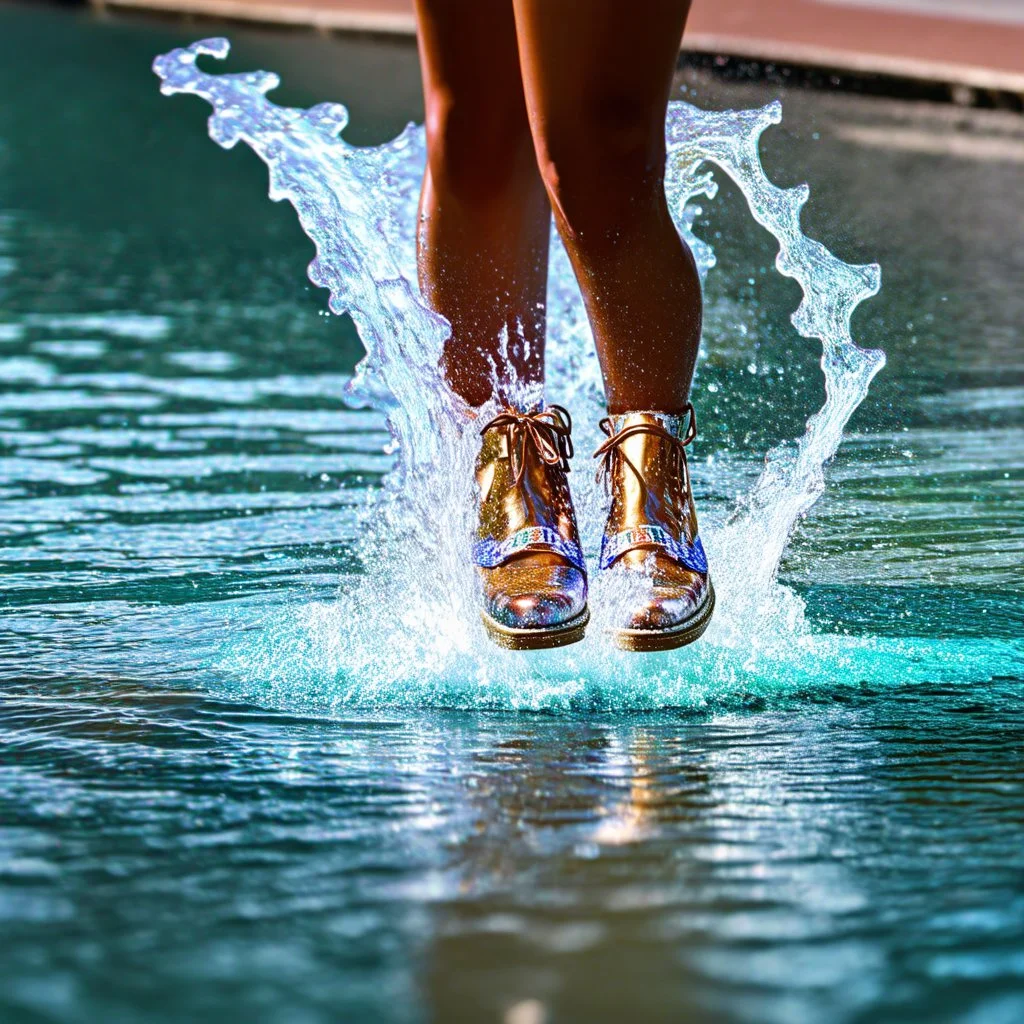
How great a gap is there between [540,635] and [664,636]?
121 mm

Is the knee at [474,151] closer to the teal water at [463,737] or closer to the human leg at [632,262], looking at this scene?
the human leg at [632,262]

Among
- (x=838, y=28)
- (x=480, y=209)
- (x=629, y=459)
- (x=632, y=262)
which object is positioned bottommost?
(x=629, y=459)

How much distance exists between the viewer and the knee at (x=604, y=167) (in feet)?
5.63

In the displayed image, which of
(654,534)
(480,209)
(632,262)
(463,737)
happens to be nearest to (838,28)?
(480,209)

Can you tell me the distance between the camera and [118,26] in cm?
1515

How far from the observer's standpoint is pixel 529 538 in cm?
180

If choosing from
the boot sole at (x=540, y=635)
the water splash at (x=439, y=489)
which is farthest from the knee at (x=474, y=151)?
the boot sole at (x=540, y=635)

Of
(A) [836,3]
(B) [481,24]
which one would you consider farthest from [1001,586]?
(A) [836,3]

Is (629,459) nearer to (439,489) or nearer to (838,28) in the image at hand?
(439,489)

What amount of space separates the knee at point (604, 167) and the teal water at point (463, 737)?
43cm

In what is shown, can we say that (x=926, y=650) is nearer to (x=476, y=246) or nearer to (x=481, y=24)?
(x=476, y=246)

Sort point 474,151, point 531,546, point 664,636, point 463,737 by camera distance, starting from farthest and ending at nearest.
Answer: point 474,151, point 531,546, point 664,636, point 463,737

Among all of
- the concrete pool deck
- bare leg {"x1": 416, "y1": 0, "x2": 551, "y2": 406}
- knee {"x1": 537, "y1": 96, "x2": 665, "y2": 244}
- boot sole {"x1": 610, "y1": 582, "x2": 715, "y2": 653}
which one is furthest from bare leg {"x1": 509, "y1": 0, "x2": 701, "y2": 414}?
the concrete pool deck

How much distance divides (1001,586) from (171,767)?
108 cm
